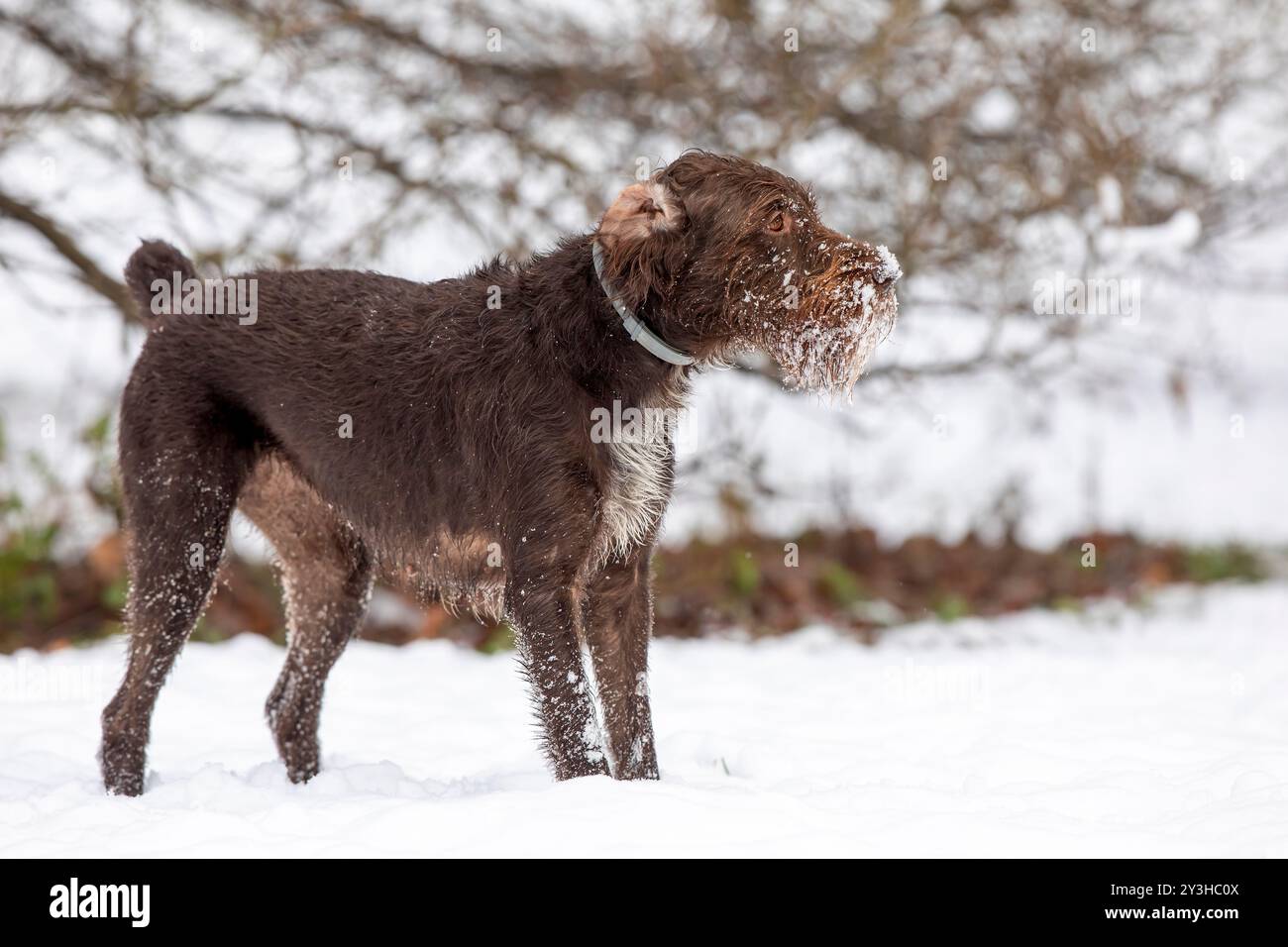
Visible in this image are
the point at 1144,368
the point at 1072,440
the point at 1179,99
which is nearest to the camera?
the point at 1179,99

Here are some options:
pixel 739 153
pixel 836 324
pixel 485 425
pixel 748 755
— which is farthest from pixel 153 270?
pixel 739 153

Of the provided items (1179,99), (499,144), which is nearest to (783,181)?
(499,144)

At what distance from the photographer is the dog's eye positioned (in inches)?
164

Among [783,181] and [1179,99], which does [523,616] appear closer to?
[783,181]

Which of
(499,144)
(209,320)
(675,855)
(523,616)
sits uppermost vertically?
(499,144)

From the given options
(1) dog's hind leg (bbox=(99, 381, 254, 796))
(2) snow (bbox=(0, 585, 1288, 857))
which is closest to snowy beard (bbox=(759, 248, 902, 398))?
(2) snow (bbox=(0, 585, 1288, 857))

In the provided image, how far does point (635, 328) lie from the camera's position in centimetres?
423

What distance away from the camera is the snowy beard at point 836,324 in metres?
4.11

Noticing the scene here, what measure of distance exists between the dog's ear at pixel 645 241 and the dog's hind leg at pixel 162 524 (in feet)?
5.25

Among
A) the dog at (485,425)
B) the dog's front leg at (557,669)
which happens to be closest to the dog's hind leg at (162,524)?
the dog at (485,425)

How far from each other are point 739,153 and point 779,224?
4.27 m

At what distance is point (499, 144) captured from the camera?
342 inches

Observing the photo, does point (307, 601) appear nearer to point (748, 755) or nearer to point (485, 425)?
point (485, 425)

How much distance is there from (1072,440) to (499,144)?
743 centimetres
